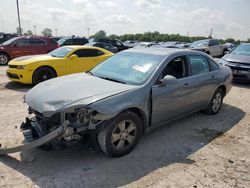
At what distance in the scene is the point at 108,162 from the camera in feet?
12.2

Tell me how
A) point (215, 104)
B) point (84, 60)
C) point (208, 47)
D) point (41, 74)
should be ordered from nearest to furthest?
1. point (215, 104)
2. point (41, 74)
3. point (84, 60)
4. point (208, 47)

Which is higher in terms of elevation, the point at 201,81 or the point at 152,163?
the point at 201,81

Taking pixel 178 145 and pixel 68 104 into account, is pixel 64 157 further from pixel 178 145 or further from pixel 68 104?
pixel 178 145

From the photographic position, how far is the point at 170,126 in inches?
206

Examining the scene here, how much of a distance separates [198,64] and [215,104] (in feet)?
4.05

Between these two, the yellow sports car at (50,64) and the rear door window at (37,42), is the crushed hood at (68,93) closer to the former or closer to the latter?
the yellow sports car at (50,64)

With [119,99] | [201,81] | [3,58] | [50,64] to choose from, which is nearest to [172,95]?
[201,81]

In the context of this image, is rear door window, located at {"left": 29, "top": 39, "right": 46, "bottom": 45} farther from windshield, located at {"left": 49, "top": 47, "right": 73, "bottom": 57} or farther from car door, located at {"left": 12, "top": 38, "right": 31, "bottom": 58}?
windshield, located at {"left": 49, "top": 47, "right": 73, "bottom": 57}

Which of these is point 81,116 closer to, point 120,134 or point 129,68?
point 120,134

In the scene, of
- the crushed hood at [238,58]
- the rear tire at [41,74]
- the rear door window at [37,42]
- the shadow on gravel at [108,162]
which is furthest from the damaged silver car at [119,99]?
the rear door window at [37,42]

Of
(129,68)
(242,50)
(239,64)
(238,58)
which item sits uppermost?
(129,68)

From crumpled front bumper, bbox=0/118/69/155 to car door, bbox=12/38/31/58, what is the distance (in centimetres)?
1150

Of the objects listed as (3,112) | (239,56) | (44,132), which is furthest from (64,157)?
(239,56)

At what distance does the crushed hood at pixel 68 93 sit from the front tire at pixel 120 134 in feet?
1.28
